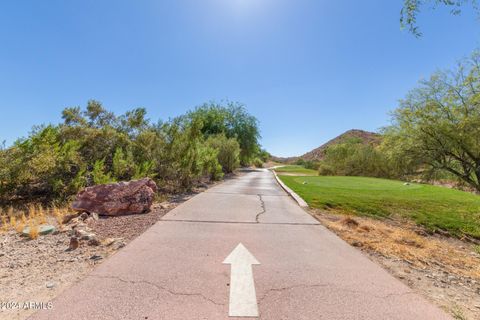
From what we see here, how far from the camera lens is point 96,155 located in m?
11.4

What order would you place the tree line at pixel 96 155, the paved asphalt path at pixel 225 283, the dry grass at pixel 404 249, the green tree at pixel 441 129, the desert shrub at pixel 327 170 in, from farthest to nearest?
the desert shrub at pixel 327 170 < the green tree at pixel 441 129 < the tree line at pixel 96 155 < the dry grass at pixel 404 249 < the paved asphalt path at pixel 225 283

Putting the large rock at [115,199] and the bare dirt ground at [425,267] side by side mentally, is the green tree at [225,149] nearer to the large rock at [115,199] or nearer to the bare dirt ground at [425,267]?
the large rock at [115,199]

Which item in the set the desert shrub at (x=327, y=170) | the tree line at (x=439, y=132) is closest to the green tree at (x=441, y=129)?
the tree line at (x=439, y=132)

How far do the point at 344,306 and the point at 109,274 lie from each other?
10.3 feet

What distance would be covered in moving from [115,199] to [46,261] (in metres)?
3.31

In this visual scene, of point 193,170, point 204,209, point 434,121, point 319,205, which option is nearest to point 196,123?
point 193,170

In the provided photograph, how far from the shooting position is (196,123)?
42.2 feet

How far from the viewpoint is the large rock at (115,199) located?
6.91 metres

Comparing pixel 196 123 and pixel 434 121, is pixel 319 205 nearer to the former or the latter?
pixel 196 123

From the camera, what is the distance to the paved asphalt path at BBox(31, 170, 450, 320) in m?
2.63

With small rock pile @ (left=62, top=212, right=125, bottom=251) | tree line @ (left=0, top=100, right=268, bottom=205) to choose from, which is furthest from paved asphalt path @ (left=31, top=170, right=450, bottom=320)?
tree line @ (left=0, top=100, right=268, bottom=205)

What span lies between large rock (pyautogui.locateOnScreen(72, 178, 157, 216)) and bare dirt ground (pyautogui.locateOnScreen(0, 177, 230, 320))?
84cm

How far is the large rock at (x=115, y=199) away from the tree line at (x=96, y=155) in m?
2.38

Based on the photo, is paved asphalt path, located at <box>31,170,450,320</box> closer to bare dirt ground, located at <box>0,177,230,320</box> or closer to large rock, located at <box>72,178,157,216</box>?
bare dirt ground, located at <box>0,177,230,320</box>
